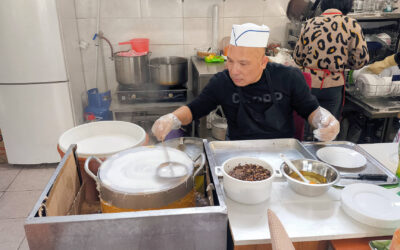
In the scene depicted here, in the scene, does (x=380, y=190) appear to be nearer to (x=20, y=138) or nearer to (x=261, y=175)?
(x=261, y=175)

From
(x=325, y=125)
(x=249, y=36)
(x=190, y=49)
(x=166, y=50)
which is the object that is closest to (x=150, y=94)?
(x=166, y=50)

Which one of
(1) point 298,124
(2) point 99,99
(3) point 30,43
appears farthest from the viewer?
(2) point 99,99

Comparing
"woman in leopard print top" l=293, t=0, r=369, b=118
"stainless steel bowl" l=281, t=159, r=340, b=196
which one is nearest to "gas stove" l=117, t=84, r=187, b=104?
"woman in leopard print top" l=293, t=0, r=369, b=118

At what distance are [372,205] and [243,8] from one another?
3155 mm

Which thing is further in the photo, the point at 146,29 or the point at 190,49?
the point at 190,49

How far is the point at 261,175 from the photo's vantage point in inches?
49.1

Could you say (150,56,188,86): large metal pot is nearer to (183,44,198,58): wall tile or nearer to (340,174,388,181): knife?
(183,44,198,58): wall tile

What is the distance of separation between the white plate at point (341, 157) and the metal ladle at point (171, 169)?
0.77 m

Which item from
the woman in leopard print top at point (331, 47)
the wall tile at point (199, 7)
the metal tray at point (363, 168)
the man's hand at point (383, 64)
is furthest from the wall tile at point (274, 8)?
the metal tray at point (363, 168)

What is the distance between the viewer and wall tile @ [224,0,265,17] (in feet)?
12.4

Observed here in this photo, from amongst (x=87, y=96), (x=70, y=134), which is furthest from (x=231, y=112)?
(x=87, y=96)

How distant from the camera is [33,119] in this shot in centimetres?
333

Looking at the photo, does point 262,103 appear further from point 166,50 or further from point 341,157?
point 166,50

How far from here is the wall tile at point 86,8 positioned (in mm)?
3635
